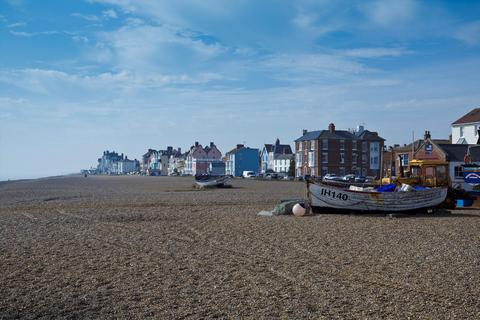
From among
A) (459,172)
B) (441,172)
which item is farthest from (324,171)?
(441,172)

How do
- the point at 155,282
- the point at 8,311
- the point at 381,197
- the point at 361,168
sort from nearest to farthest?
the point at 8,311
the point at 155,282
the point at 381,197
the point at 361,168

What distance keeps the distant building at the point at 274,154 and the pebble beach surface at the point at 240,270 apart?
108 metres

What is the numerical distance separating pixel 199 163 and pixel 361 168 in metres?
68.7

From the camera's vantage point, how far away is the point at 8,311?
8297 millimetres

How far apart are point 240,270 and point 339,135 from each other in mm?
82631

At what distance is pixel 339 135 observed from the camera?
301 ft

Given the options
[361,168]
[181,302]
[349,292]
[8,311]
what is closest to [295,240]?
[349,292]

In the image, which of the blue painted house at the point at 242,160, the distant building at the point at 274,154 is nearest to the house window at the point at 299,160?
the distant building at the point at 274,154

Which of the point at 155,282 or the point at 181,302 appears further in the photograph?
the point at 155,282

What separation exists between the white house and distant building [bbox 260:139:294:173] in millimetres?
58133

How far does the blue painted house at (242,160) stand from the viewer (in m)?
135

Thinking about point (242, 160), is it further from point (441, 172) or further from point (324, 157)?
point (441, 172)

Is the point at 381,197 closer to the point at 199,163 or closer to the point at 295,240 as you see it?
the point at 295,240

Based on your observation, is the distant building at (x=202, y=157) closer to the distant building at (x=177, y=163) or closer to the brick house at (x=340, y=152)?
the distant building at (x=177, y=163)
